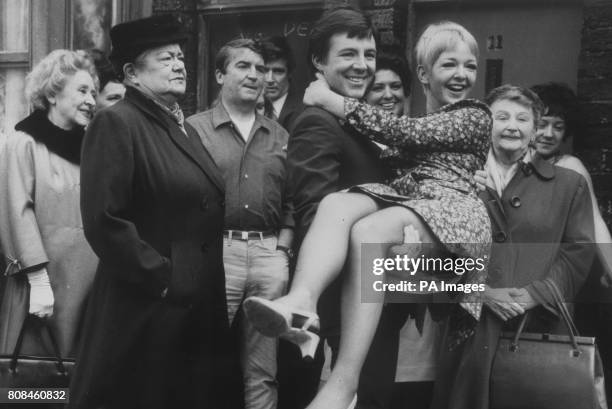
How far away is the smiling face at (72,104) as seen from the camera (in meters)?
4.62

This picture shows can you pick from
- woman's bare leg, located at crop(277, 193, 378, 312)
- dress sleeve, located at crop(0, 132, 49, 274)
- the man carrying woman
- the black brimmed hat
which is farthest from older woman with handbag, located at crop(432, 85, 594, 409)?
dress sleeve, located at crop(0, 132, 49, 274)

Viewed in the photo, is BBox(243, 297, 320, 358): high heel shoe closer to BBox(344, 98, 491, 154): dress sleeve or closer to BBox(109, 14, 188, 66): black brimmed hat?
BBox(344, 98, 491, 154): dress sleeve

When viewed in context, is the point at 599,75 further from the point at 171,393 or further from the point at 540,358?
the point at 171,393

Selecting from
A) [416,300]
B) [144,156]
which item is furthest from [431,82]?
[144,156]

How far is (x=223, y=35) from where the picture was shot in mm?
6141

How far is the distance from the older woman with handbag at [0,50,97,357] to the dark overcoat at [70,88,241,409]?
796 mm

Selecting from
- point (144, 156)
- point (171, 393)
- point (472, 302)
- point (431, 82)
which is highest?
point (431, 82)

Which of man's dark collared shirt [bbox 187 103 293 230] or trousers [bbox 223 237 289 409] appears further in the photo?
man's dark collared shirt [bbox 187 103 293 230]

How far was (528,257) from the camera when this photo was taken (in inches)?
163

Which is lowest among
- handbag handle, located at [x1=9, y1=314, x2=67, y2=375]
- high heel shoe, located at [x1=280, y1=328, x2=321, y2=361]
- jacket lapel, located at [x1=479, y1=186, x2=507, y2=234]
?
handbag handle, located at [x1=9, y1=314, x2=67, y2=375]

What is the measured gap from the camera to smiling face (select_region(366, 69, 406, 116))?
4648 mm

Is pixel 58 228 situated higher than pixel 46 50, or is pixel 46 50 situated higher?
pixel 46 50

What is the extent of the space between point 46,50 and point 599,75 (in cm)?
358

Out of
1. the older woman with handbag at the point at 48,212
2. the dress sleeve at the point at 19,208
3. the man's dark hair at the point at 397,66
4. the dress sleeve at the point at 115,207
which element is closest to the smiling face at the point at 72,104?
the older woman with handbag at the point at 48,212
